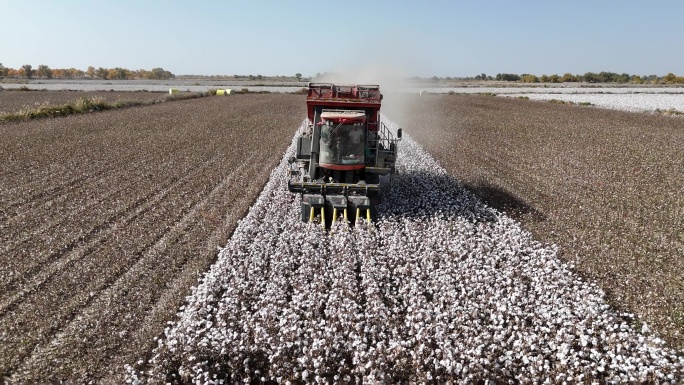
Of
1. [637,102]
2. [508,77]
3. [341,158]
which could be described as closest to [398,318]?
[341,158]

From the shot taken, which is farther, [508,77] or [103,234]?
[508,77]

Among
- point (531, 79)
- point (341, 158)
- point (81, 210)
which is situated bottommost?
point (81, 210)

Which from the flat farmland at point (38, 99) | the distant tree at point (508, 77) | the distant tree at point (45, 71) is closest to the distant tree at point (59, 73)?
the distant tree at point (45, 71)

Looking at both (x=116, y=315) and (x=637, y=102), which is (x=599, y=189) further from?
(x=637, y=102)

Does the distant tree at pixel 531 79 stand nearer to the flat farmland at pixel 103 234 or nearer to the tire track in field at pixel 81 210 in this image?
the flat farmland at pixel 103 234

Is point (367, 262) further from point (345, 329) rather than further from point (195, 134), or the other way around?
point (195, 134)

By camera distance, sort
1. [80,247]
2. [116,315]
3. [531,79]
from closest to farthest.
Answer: [116,315], [80,247], [531,79]

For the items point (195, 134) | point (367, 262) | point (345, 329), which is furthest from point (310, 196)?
point (195, 134)
